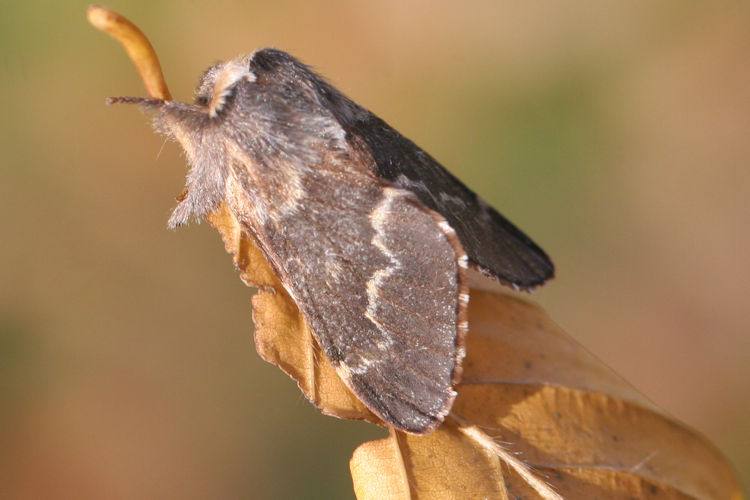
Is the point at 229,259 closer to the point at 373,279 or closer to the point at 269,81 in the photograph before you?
the point at 269,81

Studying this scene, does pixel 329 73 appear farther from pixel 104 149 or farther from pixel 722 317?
pixel 722 317

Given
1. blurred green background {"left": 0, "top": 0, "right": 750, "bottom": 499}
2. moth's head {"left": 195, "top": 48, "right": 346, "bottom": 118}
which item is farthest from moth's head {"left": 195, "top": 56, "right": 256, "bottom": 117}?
blurred green background {"left": 0, "top": 0, "right": 750, "bottom": 499}

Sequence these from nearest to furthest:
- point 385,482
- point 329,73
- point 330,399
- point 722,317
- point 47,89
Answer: point 385,482, point 330,399, point 47,89, point 722,317, point 329,73

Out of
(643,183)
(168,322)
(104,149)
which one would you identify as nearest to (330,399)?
(168,322)

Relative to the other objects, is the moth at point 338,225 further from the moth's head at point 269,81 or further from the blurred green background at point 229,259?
the blurred green background at point 229,259

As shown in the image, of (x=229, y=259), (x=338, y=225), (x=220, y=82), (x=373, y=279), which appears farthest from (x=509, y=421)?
(x=229, y=259)

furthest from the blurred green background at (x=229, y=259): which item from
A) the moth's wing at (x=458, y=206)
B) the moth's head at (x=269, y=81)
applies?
the moth's head at (x=269, y=81)
